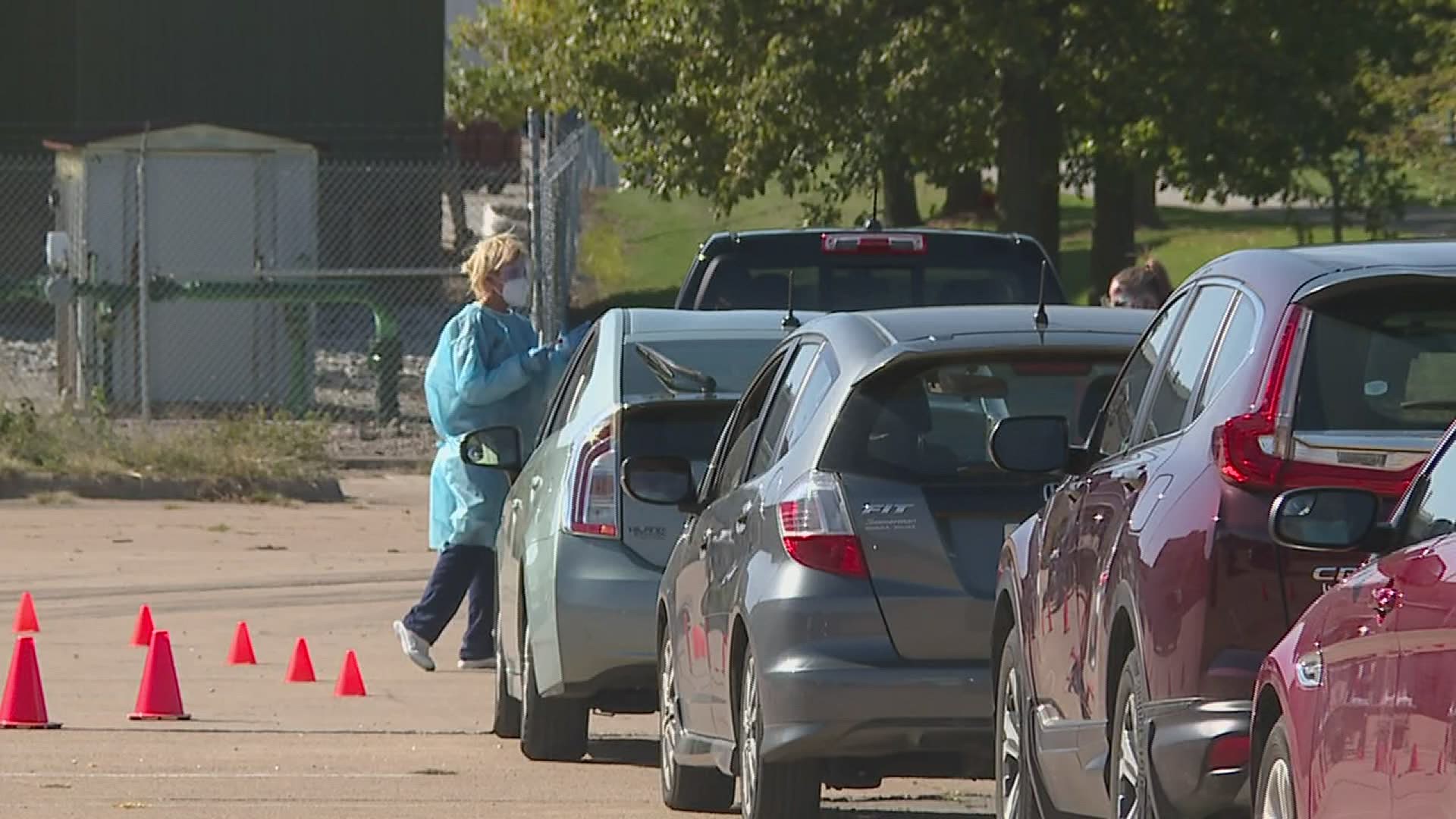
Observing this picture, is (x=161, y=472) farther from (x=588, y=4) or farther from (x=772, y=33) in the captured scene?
(x=588, y=4)

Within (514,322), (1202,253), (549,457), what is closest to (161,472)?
(514,322)

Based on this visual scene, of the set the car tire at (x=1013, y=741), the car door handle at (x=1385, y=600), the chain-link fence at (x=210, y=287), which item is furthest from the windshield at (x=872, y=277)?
the chain-link fence at (x=210, y=287)

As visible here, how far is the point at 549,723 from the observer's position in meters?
10.7

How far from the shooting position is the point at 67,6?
117 feet

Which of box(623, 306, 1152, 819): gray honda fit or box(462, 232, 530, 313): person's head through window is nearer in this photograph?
box(623, 306, 1152, 819): gray honda fit

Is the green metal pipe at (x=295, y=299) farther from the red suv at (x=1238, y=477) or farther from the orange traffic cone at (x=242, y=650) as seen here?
the red suv at (x=1238, y=477)

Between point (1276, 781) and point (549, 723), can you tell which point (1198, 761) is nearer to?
point (1276, 781)

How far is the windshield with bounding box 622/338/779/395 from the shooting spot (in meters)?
10.3

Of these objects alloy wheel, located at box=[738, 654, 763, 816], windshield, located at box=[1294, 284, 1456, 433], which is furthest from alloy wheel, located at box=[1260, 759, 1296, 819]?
alloy wheel, located at box=[738, 654, 763, 816]

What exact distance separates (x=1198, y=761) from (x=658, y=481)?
3722 millimetres

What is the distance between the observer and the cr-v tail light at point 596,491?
10.1 metres

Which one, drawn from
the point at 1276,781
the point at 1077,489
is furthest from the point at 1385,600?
the point at 1077,489

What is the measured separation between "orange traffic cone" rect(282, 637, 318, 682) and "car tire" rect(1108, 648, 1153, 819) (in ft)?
23.4

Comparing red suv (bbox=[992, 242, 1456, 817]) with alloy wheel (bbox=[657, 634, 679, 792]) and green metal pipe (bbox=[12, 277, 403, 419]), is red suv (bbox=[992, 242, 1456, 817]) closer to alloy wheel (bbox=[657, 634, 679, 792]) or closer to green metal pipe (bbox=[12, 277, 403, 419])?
alloy wheel (bbox=[657, 634, 679, 792])
